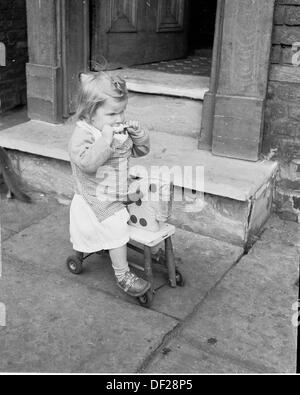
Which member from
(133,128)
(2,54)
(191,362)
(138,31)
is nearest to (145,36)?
(138,31)

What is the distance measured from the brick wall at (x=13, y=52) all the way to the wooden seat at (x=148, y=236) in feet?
11.9

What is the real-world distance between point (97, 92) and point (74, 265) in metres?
1.07

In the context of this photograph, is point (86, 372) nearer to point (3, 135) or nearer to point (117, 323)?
point (117, 323)

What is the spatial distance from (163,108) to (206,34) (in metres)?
2.81

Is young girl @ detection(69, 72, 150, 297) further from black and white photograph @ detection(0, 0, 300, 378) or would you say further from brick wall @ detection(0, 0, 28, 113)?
brick wall @ detection(0, 0, 28, 113)

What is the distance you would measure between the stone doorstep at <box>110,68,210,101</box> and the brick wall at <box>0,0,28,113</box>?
1.67 meters

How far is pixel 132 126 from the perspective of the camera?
2723 millimetres

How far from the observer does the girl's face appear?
262cm

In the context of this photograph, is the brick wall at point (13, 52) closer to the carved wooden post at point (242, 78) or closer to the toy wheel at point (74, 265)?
the carved wooden post at point (242, 78)

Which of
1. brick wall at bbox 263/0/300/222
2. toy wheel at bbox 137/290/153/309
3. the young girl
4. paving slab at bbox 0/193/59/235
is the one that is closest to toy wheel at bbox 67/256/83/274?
the young girl

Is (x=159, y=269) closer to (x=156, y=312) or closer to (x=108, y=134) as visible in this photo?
(x=156, y=312)

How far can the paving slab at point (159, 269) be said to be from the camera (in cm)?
292

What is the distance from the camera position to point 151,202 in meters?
2.80

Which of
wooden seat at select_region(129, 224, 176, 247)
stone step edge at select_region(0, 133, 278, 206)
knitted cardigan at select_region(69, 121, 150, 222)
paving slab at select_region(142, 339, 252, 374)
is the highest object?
knitted cardigan at select_region(69, 121, 150, 222)
